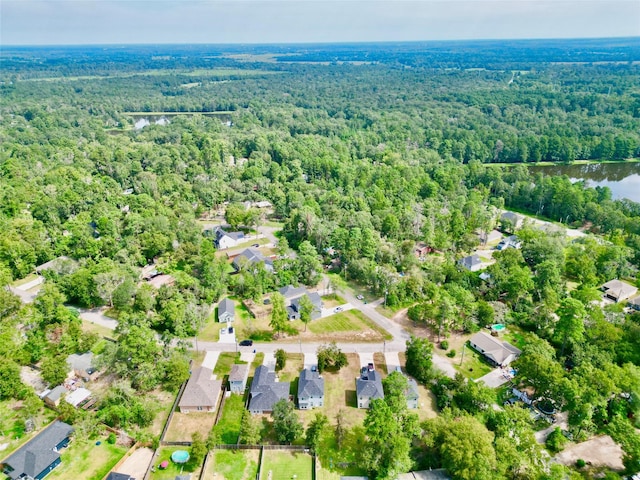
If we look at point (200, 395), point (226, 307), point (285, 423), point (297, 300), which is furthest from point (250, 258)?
point (285, 423)

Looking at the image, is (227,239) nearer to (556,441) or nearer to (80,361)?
(80,361)

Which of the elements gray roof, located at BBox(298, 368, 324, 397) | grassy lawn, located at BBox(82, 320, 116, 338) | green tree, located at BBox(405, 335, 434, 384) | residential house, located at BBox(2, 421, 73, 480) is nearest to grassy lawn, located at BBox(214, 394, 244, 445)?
gray roof, located at BBox(298, 368, 324, 397)

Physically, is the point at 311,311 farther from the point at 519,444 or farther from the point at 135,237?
the point at 135,237

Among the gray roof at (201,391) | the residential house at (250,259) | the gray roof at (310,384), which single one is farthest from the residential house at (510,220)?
the gray roof at (201,391)

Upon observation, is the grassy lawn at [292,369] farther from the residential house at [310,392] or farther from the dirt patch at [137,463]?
the dirt patch at [137,463]

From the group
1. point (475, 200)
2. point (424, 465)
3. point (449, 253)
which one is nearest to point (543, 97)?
point (475, 200)

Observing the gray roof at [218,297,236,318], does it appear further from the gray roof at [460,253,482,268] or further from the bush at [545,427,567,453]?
the bush at [545,427,567,453]
